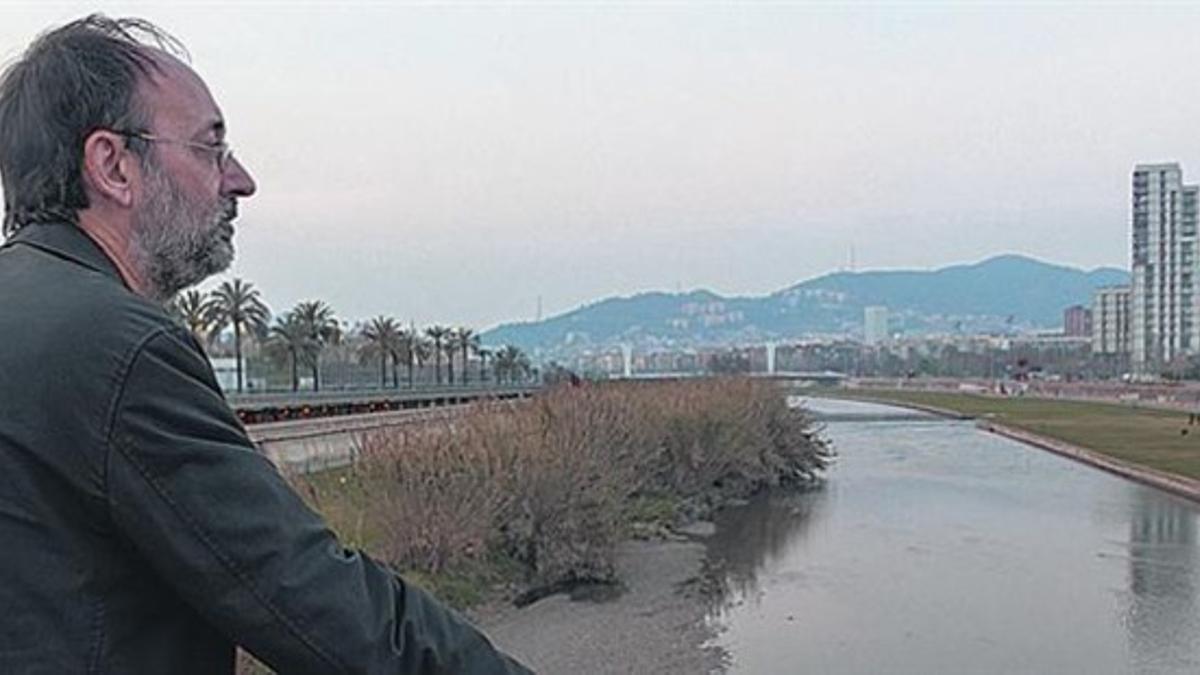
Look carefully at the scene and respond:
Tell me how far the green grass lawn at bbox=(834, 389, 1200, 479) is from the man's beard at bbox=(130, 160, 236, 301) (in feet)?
125

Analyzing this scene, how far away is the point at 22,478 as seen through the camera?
4.15 feet

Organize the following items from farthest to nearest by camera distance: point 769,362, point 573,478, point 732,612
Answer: point 769,362 → point 573,478 → point 732,612

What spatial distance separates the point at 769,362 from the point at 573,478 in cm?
17972

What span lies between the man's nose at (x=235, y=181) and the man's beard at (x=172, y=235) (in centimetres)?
1

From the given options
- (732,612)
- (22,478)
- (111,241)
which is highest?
(111,241)

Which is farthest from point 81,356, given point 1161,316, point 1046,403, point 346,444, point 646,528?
point 1161,316

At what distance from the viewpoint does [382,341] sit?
69.1 meters

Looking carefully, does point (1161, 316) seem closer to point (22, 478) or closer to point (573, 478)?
point (573, 478)

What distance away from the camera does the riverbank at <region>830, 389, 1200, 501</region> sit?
38500 millimetres

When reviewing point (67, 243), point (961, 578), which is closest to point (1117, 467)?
point (961, 578)

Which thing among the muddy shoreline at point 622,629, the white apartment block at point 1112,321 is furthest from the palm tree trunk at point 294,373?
the white apartment block at point 1112,321

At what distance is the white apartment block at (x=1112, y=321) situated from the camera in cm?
14512

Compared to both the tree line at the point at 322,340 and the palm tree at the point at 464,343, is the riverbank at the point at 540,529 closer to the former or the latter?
the tree line at the point at 322,340

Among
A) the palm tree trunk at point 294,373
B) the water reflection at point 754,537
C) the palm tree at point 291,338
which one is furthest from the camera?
the palm tree at point 291,338
